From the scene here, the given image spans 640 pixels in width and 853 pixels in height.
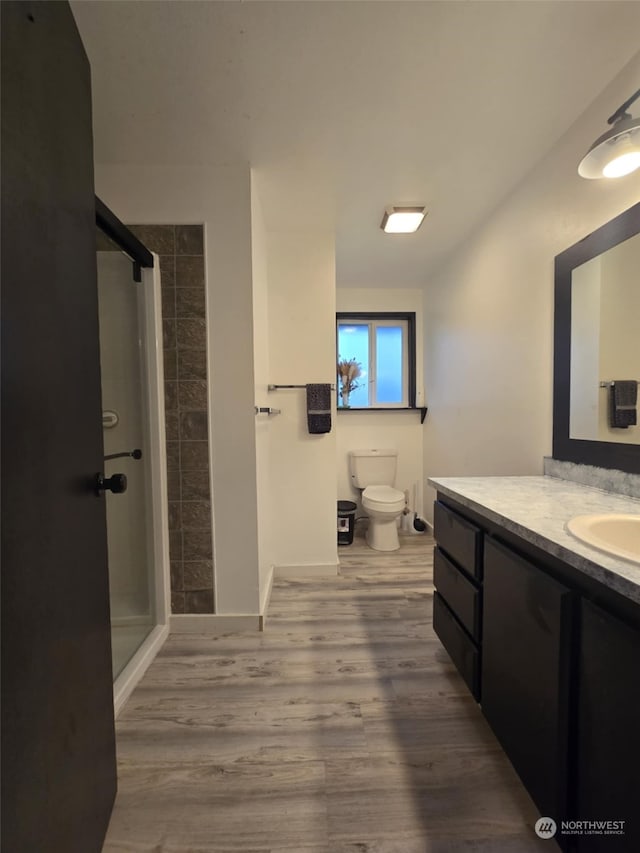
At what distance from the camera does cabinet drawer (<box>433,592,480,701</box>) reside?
1191 mm

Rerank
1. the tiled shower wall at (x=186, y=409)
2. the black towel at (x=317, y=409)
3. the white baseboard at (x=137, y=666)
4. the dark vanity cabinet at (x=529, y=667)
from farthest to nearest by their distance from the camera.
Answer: the black towel at (x=317, y=409) < the tiled shower wall at (x=186, y=409) < the white baseboard at (x=137, y=666) < the dark vanity cabinet at (x=529, y=667)

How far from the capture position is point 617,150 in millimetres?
1102

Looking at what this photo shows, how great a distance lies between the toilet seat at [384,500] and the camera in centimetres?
269

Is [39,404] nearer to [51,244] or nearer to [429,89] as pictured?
[51,244]

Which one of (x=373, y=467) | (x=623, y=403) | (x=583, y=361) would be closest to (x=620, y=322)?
(x=583, y=361)

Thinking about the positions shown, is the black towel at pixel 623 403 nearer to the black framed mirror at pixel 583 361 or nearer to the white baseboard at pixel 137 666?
the black framed mirror at pixel 583 361

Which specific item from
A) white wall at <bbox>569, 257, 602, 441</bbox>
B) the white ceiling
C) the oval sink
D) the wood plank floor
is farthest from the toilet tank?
the oval sink

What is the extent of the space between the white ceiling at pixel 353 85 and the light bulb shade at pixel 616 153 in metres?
0.33

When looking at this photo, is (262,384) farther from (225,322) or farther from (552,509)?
(552,509)

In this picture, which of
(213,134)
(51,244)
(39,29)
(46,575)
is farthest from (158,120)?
(46,575)

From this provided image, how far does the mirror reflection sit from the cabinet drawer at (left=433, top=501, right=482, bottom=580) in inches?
26.3

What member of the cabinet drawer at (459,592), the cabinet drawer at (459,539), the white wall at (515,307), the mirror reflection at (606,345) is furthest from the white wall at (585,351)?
the cabinet drawer at (459,592)

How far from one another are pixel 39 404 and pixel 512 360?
208cm

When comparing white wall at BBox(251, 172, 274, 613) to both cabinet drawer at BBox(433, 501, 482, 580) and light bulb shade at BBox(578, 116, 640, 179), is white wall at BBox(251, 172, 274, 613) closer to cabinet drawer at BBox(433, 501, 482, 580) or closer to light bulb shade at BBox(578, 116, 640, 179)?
cabinet drawer at BBox(433, 501, 482, 580)
